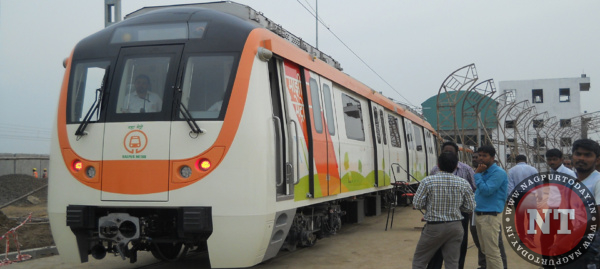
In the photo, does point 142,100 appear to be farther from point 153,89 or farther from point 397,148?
point 397,148

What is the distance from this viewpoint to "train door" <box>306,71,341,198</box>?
9125mm

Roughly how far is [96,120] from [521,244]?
237 inches

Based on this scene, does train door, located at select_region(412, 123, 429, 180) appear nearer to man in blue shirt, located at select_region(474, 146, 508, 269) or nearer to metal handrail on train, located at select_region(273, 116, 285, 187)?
man in blue shirt, located at select_region(474, 146, 508, 269)

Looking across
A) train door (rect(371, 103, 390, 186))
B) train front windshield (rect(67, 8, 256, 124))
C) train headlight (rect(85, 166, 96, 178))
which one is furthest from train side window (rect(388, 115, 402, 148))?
train headlight (rect(85, 166, 96, 178))

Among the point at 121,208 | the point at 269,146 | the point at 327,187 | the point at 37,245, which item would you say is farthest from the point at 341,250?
the point at 37,245

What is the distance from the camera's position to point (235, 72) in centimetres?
737

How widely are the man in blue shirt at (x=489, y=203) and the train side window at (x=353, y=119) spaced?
3.68m

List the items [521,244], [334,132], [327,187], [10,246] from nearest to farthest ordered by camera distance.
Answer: [521,244] → [327,187] → [334,132] → [10,246]

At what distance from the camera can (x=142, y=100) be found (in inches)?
295

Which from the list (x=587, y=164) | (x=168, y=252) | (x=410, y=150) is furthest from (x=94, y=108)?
(x=410, y=150)

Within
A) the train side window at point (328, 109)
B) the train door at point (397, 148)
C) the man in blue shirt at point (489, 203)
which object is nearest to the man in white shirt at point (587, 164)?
the man in blue shirt at point (489, 203)

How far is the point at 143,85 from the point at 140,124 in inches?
20.5

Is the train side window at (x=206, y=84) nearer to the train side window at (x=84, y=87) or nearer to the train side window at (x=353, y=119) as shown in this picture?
the train side window at (x=84, y=87)

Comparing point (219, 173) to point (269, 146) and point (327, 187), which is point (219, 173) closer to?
point (269, 146)
